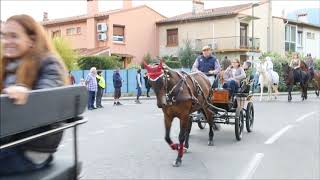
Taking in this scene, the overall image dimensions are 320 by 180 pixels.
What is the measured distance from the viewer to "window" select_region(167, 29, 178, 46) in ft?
173

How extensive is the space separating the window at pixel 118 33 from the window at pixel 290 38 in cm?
1805

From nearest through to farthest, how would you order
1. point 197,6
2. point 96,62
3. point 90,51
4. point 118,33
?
point 96,62 < point 90,51 < point 118,33 < point 197,6

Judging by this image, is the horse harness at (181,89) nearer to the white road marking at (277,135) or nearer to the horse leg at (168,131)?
the horse leg at (168,131)

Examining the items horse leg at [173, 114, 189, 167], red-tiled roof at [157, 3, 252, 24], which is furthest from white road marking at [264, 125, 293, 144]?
red-tiled roof at [157, 3, 252, 24]

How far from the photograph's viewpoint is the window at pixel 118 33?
5003 cm

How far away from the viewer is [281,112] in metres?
19.0

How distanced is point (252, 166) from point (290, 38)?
168ft

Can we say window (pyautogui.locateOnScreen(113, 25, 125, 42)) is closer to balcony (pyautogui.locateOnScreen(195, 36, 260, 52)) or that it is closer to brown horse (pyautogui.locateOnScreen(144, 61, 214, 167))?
balcony (pyautogui.locateOnScreen(195, 36, 260, 52))

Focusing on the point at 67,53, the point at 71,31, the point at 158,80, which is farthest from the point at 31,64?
the point at 71,31

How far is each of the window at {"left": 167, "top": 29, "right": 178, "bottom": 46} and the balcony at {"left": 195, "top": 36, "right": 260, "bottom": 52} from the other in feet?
11.4

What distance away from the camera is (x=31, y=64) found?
353 cm

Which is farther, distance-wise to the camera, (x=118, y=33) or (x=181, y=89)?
(x=118, y=33)

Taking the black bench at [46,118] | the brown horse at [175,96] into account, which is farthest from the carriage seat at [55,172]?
the brown horse at [175,96]

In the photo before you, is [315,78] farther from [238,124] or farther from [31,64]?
[31,64]
